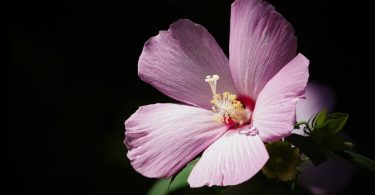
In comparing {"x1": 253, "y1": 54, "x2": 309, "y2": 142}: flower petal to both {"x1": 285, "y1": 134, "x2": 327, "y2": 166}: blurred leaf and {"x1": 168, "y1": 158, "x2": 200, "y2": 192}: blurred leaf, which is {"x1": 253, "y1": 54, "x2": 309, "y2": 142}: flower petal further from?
{"x1": 168, "y1": 158, "x2": 200, "y2": 192}: blurred leaf

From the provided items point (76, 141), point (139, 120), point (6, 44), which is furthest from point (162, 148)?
point (6, 44)

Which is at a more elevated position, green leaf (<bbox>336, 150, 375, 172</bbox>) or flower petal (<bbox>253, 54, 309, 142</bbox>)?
flower petal (<bbox>253, 54, 309, 142</bbox>)

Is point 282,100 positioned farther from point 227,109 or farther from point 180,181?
point 180,181

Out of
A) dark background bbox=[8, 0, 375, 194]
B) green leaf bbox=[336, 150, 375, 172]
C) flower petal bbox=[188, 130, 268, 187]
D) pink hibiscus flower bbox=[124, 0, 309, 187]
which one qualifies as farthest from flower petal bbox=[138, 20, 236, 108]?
dark background bbox=[8, 0, 375, 194]

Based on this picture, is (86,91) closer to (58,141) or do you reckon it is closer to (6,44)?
(58,141)

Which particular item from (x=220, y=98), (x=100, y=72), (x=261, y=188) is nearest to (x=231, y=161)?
(x=261, y=188)

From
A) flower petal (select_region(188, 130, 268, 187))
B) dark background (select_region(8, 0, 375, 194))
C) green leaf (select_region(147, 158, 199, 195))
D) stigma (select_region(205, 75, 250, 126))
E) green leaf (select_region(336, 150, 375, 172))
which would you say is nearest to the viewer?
flower petal (select_region(188, 130, 268, 187))
